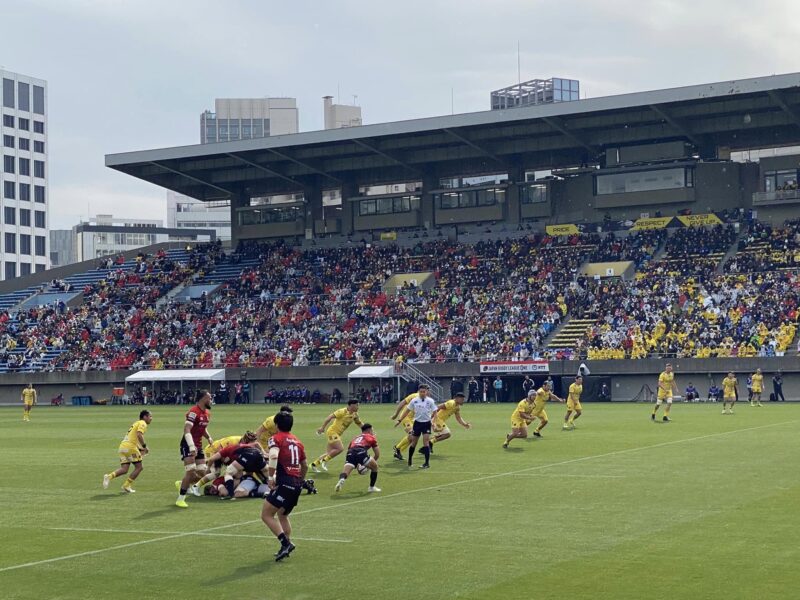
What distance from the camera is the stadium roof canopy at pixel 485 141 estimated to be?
218ft

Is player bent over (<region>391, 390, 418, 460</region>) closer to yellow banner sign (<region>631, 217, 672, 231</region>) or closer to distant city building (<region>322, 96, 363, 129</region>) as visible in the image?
yellow banner sign (<region>631, 217, 672, 231</region>)

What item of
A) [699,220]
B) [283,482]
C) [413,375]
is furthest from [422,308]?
[283,482]

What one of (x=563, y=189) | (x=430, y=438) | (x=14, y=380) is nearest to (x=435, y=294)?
(x=563, y=189)

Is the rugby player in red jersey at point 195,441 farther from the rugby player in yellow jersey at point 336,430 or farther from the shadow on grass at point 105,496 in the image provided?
the rugby player in yellow jersey at point 336,430

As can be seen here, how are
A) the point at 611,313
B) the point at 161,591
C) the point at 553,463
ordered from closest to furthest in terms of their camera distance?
the point at 161,591
the point at 553,463
the point at 611,313

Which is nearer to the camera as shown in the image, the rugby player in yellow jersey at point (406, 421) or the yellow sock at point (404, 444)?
the rugby player in yellow jersey at point (406, 421)

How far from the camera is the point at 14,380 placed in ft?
251

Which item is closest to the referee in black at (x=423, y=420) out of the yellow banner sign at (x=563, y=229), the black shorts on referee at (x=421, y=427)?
the black shorts on referee at (x=421, y=427)

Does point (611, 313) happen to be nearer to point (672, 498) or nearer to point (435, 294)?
point (435, 294)

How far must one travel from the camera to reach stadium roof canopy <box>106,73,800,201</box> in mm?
66312

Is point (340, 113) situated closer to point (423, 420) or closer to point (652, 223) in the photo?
point (652, 223)

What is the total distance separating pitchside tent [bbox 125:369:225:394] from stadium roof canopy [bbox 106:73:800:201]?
56.7 ft

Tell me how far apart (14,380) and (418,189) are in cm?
3102

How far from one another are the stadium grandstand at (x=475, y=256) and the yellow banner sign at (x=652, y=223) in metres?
0.13
